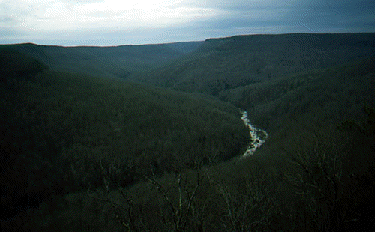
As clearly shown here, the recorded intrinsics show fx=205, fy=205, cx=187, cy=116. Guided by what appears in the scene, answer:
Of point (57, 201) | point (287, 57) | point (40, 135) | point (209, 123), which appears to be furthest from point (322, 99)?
point (287, 57)

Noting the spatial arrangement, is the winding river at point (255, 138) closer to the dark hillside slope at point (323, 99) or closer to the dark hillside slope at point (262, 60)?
the dark hillside slope at point (323, 99)

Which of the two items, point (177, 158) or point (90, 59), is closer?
point (177, 158)

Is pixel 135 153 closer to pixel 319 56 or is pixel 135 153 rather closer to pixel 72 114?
pixel 72 114

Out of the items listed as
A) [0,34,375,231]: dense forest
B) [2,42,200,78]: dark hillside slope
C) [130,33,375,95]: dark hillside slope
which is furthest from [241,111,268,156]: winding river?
[2,42,200,78]: dark hillside slope

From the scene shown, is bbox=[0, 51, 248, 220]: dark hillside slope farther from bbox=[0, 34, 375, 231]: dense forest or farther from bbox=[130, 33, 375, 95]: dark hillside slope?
bbox=[130, 33, 375, 95]: dark hillside slope

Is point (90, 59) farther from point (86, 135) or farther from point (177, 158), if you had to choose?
point (177, 158)

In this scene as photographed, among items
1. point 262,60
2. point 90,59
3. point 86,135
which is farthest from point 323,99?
point 90,59
